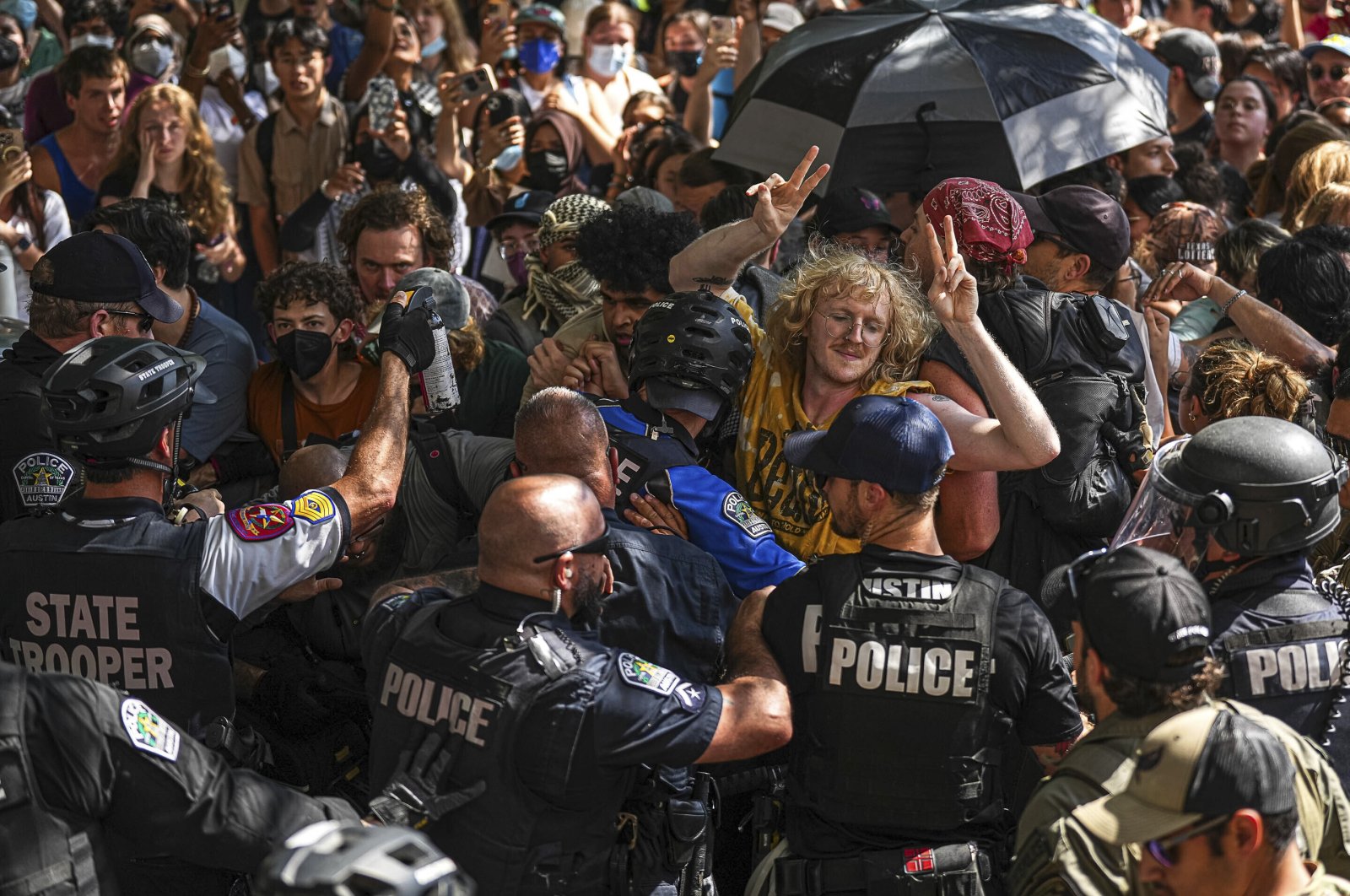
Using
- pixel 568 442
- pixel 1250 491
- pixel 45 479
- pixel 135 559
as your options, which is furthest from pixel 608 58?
pixel 1250 491

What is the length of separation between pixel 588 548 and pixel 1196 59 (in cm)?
773

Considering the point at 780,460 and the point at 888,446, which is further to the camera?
the point at 780,460

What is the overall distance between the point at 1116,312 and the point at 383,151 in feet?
14.3

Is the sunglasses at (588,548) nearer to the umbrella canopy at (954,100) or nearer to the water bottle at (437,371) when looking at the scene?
the water bottle at (437,371)

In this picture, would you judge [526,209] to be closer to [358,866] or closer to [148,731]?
[148,731]

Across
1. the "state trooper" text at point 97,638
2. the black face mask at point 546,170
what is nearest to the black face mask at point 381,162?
the black face mask at point 546,170

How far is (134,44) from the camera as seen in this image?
30.7 feet

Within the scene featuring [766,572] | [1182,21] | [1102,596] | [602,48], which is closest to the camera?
[1102,596]

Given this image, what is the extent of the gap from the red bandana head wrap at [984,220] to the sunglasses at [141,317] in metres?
2.54

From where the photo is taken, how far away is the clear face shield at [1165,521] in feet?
12.2

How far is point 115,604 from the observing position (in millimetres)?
3809

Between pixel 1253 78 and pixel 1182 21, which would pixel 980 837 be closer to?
pixel 1253 78

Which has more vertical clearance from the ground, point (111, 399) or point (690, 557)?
point (111, 399)

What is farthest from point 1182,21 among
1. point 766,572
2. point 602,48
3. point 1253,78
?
point 766,572
